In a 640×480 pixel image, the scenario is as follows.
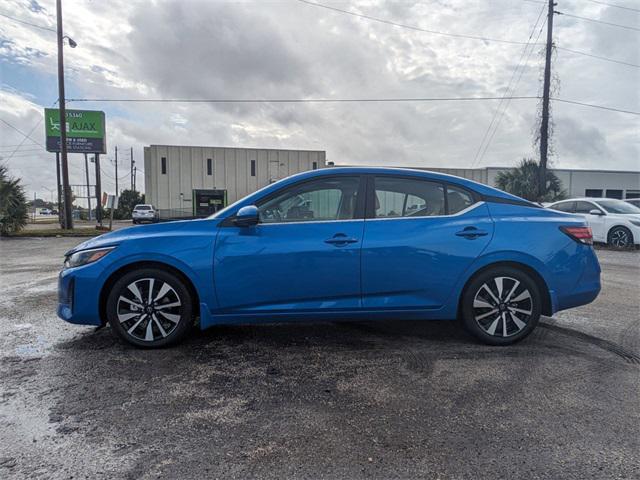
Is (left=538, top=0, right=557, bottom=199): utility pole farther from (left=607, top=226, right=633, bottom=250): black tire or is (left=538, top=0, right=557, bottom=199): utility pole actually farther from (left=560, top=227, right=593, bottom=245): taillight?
(left=560, top=227, right=593, bottom=245): taillight

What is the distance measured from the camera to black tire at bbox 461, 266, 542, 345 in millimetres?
3572

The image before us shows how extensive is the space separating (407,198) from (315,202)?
86 centimetres

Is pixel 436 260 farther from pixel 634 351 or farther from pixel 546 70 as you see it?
pixel 546 70

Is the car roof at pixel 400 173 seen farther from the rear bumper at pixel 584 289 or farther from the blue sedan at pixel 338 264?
the rear bumper at pixel 584 289

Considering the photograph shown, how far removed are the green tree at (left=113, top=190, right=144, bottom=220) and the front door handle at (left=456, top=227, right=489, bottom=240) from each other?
2418 inches

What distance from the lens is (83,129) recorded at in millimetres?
30609

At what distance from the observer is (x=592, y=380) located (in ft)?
9.78

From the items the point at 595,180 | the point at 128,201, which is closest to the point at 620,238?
the point at 595,180

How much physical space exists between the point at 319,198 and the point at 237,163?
37202mm

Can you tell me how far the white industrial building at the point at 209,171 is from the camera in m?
37.6

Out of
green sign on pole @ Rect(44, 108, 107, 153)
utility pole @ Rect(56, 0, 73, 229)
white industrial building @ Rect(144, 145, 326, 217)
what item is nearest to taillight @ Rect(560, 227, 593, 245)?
utility pole @ Rect(56, 0, 73, 229)

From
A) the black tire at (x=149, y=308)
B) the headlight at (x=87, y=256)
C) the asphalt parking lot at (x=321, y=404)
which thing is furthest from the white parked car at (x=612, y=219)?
the headlight at (x=87, y=256)

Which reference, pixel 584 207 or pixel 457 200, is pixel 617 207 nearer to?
pixel 584 207

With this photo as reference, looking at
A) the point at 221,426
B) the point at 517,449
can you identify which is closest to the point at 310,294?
the point at 221,426
